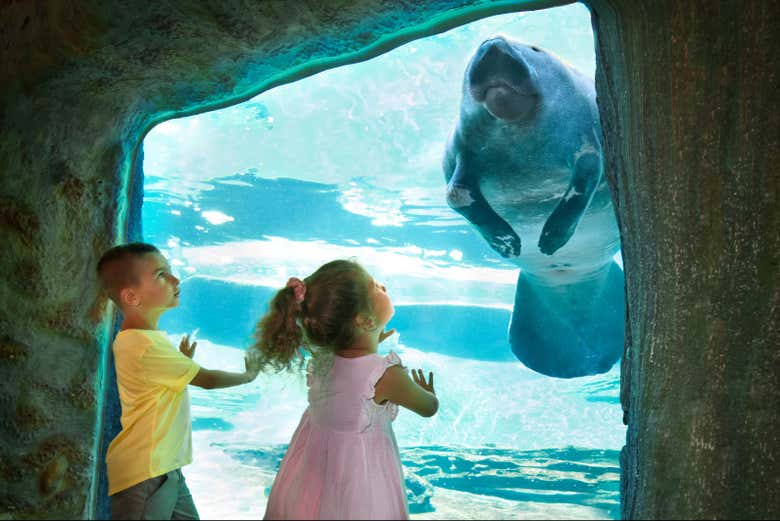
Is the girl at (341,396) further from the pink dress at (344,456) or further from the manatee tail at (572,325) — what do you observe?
the manatee tail at (572,325)

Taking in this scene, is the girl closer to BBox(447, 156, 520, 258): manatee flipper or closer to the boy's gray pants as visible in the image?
the boy's gray pants

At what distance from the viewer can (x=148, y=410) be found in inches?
95.6

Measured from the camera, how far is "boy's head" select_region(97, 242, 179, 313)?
8.53ft

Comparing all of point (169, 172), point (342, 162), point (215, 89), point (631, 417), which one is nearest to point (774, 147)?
point (631, 417)

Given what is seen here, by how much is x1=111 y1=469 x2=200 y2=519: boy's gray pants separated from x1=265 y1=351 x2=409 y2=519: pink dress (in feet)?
1.42

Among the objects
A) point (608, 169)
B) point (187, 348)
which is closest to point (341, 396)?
point (187, 348)

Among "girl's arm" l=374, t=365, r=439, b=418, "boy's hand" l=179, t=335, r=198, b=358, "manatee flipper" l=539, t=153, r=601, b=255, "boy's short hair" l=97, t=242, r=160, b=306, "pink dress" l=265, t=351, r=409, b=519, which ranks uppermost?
"manatee flipper" l=539, t=153, r=601, b=255

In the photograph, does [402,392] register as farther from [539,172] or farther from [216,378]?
[539,172]

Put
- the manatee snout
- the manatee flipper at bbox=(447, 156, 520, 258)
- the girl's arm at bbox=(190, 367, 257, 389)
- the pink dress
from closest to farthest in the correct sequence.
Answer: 1. the pink dress
2. the girl's arm at bbox=(190, 367, 257, 389)
3. the manatee snout
4. the manatee flipper at bbox=(447, 156, 520, 258)

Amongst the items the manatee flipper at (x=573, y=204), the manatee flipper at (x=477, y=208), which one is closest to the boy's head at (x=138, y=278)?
the manatee flipper at (x=477, y=208)

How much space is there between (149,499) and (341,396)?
32.7 inches

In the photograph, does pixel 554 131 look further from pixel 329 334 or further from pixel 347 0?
pixel 329 334

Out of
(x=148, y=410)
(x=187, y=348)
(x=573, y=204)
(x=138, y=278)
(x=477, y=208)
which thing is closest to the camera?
(x=148, y=410)

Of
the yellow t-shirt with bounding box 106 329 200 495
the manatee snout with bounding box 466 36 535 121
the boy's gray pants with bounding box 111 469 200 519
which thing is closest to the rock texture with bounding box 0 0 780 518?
the yellow t-shirt with bounding box 106 329 200 495
